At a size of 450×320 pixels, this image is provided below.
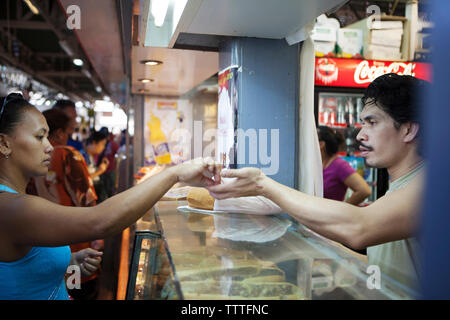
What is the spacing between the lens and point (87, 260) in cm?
186

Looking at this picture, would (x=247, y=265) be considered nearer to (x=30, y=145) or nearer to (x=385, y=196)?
(x=385, y=196)

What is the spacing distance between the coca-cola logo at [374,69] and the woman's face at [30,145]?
399 centimetres

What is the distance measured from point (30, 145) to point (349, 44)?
4.16m

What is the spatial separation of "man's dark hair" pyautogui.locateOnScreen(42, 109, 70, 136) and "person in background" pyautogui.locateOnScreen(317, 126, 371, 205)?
7.92ft

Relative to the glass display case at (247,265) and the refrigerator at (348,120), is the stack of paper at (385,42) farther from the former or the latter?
the glass display case at (247,265)

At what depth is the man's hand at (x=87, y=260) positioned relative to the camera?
184cm

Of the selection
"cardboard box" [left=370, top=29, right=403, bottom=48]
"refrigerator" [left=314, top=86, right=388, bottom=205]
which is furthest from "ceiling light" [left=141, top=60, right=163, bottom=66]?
"cardboard box" [left=370, top=29, right=403, bottom=48]

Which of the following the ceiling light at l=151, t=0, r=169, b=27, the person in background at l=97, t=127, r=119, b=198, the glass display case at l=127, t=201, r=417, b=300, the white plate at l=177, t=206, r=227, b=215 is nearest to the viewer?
the glass display case at l=127, t=201, r=417, b=300

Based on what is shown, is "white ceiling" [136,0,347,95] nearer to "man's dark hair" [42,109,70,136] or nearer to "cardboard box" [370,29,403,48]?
"man's dark hair" [42,109,70,136]

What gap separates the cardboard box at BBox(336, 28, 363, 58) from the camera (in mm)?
4770

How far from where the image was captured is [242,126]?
92.0 inches

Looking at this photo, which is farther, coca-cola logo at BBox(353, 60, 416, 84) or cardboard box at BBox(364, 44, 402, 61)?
cardboard box at BBox(364, 44, 402, 61)

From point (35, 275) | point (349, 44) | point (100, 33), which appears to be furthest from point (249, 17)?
point (349, 44)
